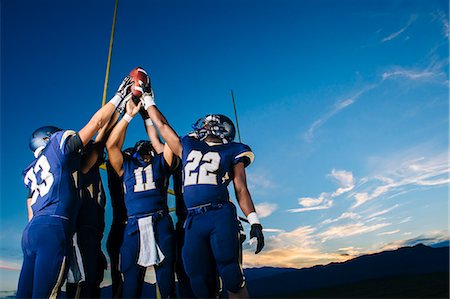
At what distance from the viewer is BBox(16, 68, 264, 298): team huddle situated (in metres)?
3.58

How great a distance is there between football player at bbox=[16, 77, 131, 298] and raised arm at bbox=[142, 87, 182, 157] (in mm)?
570

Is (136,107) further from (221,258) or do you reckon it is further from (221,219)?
(221,258)

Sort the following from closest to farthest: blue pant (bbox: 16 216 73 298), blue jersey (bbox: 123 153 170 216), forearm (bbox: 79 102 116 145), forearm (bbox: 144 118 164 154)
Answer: blue pant (bbox: 16 216 73 298)
forearm (bbox: 79 102 116 145)
blue jersey (bbox: 123 153 170 216)
forearm (bbox: 144 118 164 154)

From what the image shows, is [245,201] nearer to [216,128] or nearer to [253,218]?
[253,218]

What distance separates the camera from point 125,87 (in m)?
4.51

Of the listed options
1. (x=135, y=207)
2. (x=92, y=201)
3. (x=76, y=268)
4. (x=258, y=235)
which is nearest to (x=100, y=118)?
(x=92, y=201)

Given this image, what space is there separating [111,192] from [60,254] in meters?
1.65

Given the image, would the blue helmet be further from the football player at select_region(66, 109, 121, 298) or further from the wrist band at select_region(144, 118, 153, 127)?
the wrist band at select_region(144, 118, 153, 127)

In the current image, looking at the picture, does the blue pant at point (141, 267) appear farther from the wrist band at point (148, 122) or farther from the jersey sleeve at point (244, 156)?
the wrist band at point (148, 122)

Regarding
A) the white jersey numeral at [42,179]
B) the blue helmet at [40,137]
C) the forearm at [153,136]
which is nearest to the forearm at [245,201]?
the forearm at [153,136]

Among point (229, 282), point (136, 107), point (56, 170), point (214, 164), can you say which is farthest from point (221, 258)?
point (136, 107)

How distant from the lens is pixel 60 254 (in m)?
3.42

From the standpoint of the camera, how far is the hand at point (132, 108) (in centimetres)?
478

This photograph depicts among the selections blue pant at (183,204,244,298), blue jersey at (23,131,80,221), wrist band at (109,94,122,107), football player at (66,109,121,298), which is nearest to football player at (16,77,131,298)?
blue jersey at (23,131,80,221)
